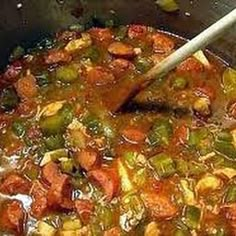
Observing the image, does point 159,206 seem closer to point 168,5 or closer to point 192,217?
point 192,217

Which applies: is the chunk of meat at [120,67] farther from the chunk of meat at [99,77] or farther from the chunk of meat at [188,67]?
the chunk of meat at [188,67]

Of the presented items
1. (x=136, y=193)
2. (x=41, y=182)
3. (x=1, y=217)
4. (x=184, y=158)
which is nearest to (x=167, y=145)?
(x=184, y=158)

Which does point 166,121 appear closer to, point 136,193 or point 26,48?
point 136,193

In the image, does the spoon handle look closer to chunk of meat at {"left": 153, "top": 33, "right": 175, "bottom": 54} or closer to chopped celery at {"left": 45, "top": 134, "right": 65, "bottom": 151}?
chunk of meat at {"left": 153, "top": 33, "right": 175, "bottom": 54}

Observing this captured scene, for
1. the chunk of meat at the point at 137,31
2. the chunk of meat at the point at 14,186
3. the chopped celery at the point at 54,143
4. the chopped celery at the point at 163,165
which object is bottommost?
the chunk of meat at the point at 14,186

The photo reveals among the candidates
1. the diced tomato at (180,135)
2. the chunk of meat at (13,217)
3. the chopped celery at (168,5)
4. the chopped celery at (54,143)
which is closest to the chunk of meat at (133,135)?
the diced tomato at (180,135)

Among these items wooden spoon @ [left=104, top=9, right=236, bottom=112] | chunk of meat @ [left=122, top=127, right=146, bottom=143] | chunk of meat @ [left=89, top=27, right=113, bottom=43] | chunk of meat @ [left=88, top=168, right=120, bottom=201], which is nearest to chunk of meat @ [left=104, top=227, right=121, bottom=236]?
chunk of meat @ [left=88, top=168, right=120, bottom=201]

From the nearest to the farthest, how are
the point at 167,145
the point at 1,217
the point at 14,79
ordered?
the point at 1,217 < the point at 167,145 < the point at 14,79
